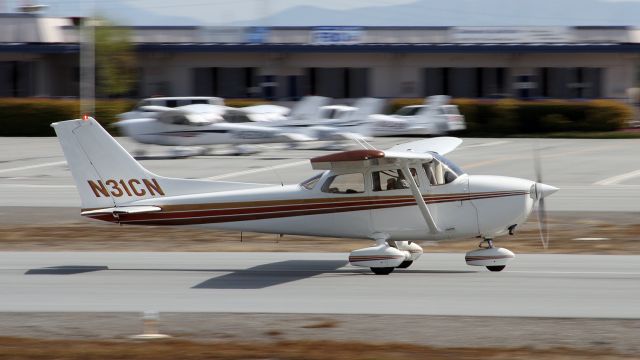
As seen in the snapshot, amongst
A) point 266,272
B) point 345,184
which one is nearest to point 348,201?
point 345,184

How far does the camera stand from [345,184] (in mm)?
15672

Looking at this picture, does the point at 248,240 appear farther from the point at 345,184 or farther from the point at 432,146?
the point at 345,184

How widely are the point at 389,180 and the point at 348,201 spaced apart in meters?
0.69

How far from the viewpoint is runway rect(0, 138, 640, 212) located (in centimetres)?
2741

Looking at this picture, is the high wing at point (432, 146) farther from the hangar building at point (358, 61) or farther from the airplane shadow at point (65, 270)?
the hangar building at point (358, 61)

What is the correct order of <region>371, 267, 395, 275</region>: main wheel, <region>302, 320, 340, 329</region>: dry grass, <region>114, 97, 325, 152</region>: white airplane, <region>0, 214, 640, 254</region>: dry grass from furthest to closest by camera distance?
<region>114, 97, 325, 152</region>: white airplane
<region>0, 214, 640, 254</region>: dry grass
<region>371, 267, 395, 275</region>: main wheel
<region>302, 320, 340, 329</region>: dry grass

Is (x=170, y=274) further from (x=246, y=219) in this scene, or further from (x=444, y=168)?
(x=444, y=168)

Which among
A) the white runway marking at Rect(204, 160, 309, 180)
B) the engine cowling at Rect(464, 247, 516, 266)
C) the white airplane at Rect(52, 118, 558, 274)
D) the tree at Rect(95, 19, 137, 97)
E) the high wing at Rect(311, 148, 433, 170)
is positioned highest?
the tree at Rect(95, 19, 137, 97)

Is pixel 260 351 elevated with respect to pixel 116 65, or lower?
lower

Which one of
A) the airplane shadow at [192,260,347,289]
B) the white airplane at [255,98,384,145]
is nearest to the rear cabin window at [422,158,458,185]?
the airplane shadow at [192,260,347,289]

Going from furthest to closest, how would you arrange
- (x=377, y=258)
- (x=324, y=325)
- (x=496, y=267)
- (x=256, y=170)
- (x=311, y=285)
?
(x=256, y=170) → (x=496, y=267) → (x=377, y=258) → (x=311, y=285) → (x=324, y=325)

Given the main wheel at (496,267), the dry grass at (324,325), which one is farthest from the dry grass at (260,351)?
the main wheel at (496,267)

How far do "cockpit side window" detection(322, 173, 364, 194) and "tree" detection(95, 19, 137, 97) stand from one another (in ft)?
162

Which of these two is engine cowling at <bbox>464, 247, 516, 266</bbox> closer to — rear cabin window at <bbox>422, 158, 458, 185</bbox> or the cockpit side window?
rear cabin window at <bbox>422, 158, 458, 185</bbox>
